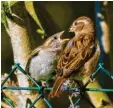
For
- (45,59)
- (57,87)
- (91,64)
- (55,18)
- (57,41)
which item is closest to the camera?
(57,87)

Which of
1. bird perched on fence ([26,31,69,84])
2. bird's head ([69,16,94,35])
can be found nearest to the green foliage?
bird perched on fence ([26,31,69,84])

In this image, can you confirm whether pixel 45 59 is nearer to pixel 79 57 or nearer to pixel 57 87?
pixel 79 57

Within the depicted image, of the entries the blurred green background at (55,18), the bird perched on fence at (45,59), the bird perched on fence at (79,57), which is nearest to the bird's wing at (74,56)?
the bird perched on fence at (79,57)

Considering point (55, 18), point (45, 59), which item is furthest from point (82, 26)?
point (55, 18)

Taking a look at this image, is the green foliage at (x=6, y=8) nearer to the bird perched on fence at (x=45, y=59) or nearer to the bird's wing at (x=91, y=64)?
the bird perched on fence at (x=45, y=59)

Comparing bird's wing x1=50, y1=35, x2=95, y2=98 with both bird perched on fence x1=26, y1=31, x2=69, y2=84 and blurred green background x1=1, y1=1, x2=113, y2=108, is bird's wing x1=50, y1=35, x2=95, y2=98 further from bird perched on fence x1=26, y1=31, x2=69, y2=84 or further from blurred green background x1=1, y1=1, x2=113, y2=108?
blurred green background x1=1, y1=1, x2=113, y2=108

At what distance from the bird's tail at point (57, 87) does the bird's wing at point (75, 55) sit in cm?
3

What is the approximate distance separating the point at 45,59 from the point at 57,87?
0.62m

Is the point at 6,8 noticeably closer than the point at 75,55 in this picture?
No

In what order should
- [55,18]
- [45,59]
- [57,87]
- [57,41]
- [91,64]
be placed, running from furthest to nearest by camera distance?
1. [55,18]
2. [45,59]
3. [57,41]
4. [91,64]
5. [57,87]

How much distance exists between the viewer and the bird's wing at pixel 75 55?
2020 mm

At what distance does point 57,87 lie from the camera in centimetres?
190

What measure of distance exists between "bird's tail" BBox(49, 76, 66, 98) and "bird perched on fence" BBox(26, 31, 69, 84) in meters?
0.26

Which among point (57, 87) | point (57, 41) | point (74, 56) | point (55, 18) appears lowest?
point (57, 87)
